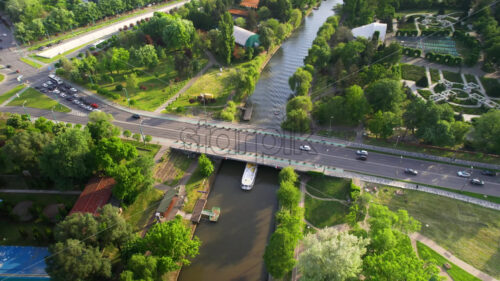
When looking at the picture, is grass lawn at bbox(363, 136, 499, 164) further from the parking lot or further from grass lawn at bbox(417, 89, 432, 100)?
the parking lot

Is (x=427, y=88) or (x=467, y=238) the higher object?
(x=427, y=88)

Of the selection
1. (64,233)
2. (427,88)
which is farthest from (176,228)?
(427,88)

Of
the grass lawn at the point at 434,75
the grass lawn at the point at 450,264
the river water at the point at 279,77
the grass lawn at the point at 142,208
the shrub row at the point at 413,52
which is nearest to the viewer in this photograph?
the grass lawn at the point at 450,264

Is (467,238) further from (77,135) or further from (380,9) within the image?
(380,9)

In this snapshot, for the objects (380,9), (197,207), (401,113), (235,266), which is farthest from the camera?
(380,9)

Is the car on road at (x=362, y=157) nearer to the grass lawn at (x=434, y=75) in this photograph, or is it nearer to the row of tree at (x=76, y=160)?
the grass lawn at (x=434, y=75)

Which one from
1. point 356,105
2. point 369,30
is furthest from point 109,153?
point 369,30

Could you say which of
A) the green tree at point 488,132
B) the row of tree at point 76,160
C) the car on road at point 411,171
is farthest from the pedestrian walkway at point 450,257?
the row of tree at point 76,160
